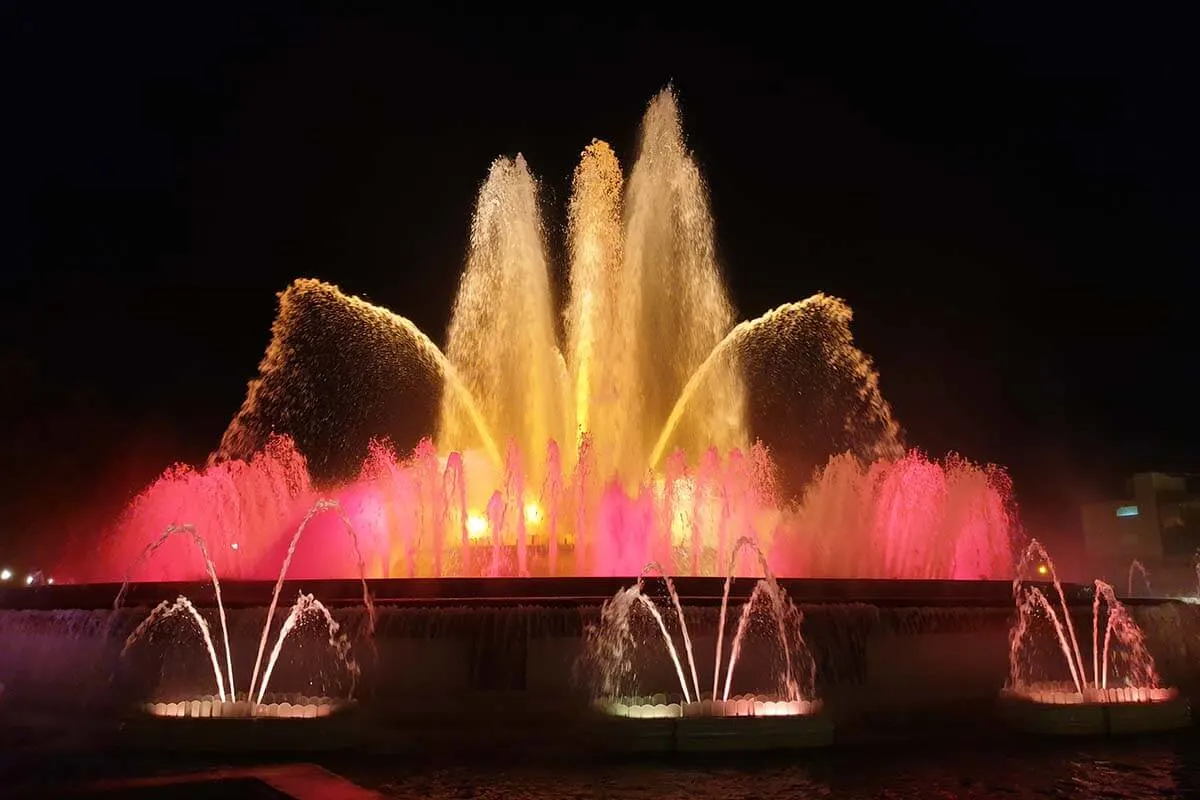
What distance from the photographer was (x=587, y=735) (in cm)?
1140

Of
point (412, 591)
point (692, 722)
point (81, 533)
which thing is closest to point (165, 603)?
point (412, 591)

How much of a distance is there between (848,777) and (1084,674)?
799cm

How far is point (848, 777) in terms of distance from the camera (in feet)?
32.4

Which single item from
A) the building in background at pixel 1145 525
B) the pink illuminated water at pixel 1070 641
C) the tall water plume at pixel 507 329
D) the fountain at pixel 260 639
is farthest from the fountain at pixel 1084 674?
the building in background at pixel 1145 525

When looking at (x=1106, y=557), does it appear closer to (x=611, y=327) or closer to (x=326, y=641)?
(x=611, y=327)

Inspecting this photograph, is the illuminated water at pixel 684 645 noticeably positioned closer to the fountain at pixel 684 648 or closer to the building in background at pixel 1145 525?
the fountain at pixel 684 648

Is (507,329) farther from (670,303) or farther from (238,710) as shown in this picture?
(238,710)

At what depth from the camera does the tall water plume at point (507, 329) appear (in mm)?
24781

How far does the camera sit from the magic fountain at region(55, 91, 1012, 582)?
22.0 metres

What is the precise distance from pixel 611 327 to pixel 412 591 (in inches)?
532

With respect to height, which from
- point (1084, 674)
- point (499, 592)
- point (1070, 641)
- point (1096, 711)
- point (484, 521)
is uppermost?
point (484, 521)

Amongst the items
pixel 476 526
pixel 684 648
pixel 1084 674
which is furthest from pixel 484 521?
pixel 1084 674

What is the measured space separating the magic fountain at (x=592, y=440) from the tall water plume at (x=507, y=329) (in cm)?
6

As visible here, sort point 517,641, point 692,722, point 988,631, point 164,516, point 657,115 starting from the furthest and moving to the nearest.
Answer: point 657,115 → point 164,516 → point 988,631 → point 517,641 → point 692,722
